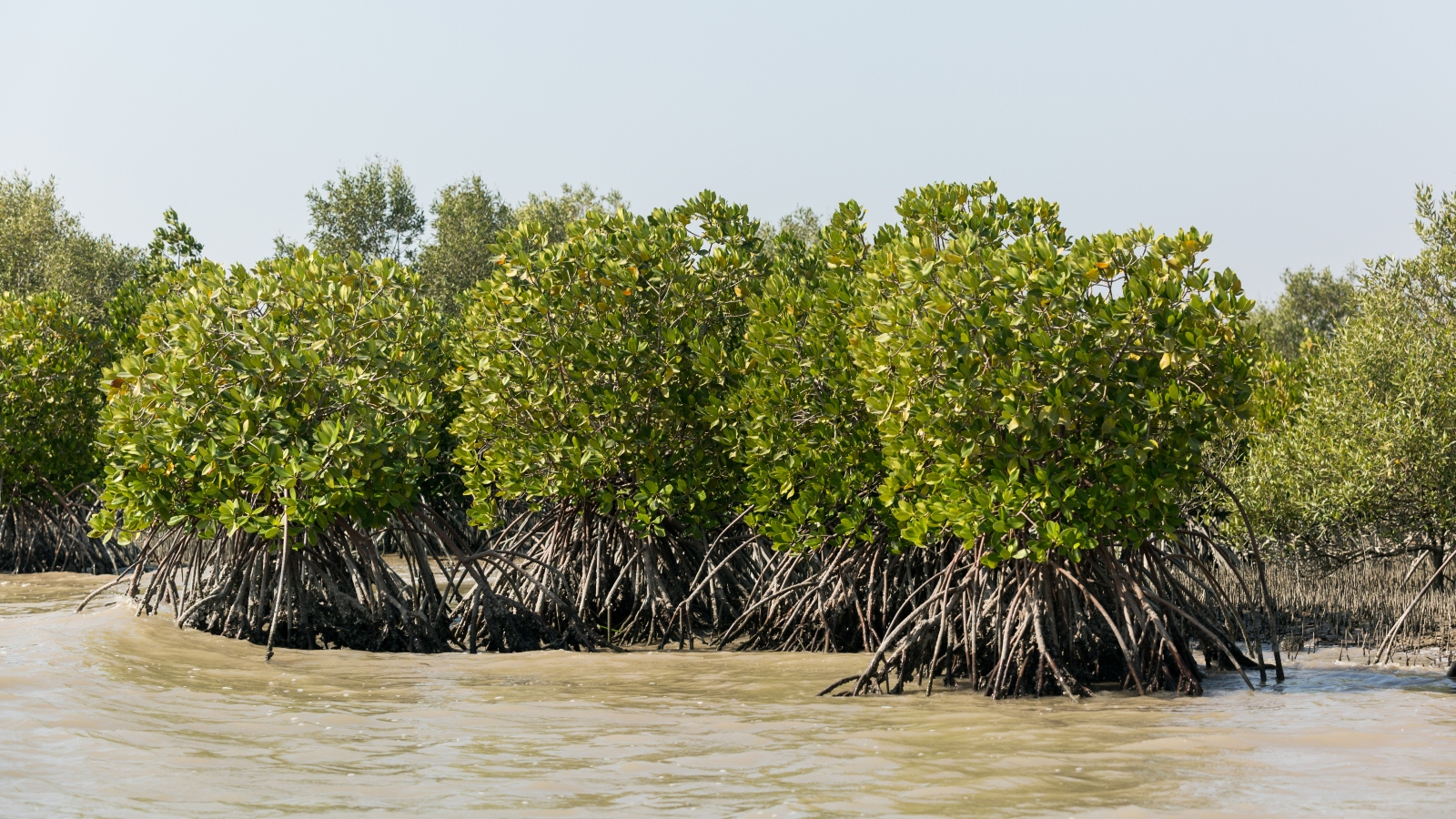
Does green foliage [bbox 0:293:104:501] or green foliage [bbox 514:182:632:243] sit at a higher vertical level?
green foliage [bbox 514:182:632:243]

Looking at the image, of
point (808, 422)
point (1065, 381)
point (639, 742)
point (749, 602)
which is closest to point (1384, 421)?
point (1065, 381)

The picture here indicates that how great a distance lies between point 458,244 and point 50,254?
12344 mm

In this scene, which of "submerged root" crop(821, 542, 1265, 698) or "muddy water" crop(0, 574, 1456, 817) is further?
"submerged root" crop(821, 542, 1265, 698)

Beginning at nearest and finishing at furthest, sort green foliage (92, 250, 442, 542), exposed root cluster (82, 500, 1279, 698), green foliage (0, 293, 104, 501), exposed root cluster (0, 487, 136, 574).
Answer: exposed root cluster (82, 500, 1279, 698), green foliage (92, 250, 442, 542), green foliage (0, 293, 104, 501), exposed root cluster (0, 487, 136, 574)

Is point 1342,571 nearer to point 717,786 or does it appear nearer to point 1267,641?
point 1267,641

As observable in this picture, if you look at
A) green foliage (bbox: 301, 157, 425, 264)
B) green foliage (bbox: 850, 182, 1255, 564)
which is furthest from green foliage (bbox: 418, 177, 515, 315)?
green foliage (bbox: 850, 182, 1255, 564)

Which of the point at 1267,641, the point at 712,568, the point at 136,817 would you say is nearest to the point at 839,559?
the point at 712,568

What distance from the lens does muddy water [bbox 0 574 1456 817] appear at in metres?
6.11

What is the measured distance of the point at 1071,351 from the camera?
9.18 metres

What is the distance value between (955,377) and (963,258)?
98 centimetres

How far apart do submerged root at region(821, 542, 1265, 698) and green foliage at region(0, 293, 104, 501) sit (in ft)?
48.7

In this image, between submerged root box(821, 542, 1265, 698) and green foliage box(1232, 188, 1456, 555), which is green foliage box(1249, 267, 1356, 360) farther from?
submerged root box(821, 542, 1265, 698)

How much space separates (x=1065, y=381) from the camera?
9195 mm

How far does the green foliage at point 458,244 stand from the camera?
41675mm
